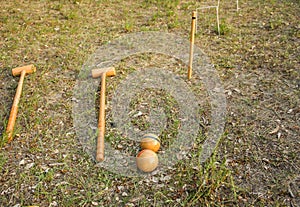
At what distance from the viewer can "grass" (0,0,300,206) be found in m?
2.60

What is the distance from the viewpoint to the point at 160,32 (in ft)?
15.9

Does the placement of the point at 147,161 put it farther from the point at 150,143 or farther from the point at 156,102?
the point at 156,102

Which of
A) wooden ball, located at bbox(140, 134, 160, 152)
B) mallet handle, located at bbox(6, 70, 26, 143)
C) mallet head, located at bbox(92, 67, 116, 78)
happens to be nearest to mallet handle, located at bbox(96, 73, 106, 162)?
mallet head, located at bbox(92, 67, 116, 78)

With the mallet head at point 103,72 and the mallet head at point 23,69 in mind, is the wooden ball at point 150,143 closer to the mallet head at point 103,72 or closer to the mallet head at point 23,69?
the mallet head at point 103,72

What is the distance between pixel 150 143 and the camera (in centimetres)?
284

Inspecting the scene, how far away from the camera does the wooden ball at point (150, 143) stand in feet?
9.34

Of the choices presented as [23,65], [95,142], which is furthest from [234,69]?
[23,65]

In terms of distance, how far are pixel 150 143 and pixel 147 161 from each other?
0.21 metres

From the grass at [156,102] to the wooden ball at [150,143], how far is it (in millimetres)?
228

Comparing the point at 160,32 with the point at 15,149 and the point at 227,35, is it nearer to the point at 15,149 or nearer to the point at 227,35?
the point at 227,35

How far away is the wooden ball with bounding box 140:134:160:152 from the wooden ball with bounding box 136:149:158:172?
0.28 feet

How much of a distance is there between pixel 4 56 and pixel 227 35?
295 centimetres

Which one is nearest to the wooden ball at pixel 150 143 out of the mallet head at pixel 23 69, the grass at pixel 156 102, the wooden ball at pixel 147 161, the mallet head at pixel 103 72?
the wooden ball at pixel 147 161

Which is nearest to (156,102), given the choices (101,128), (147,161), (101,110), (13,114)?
(101,110)
